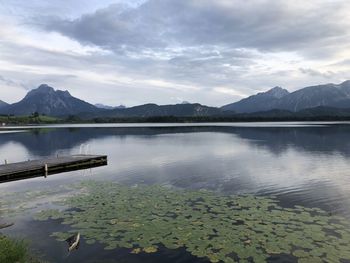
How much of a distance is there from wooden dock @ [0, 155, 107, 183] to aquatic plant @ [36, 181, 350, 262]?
56.1ft

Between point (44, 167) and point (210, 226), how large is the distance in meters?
36.2

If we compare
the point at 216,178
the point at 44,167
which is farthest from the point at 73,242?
the point at 44,167

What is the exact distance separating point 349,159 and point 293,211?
45.4 metres

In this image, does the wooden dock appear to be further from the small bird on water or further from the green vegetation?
the green vegetation

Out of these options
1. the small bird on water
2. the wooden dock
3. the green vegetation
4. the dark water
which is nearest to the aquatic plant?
the small bird on water

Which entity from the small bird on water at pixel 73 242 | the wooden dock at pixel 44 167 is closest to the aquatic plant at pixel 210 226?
the small bird on water at pixel 73 242

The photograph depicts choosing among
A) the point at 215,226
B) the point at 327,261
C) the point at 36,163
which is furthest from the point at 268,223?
the point at 36,163

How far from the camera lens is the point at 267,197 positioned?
36406mm

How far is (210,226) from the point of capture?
25828 millimetres

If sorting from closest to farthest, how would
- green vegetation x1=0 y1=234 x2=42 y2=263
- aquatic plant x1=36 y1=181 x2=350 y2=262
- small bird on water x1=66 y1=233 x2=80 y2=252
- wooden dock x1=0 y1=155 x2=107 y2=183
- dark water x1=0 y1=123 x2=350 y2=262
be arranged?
green vegetation x1=0 y1=234 x2=42 y2=263 < aquatic plant x1=36 y1=181 x2=350 y2=262 < small bird on water x1=66 y1=233 x2=80 y2=252 < dark water x1=0 y1=123 x2=350 y2=262 < wooden dock x1=0 y1=155 x2=107 y2=183

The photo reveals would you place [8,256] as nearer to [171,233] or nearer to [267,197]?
[171,233]

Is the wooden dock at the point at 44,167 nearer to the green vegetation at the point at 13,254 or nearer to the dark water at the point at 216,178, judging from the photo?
the dark water at the point at 216,178

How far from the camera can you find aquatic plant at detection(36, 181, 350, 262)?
850 inches

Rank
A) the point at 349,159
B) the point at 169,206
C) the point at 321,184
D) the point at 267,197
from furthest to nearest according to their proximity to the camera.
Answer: the point at 349,159
the point at 321,184
the point at 267,197
the point at 169,206
